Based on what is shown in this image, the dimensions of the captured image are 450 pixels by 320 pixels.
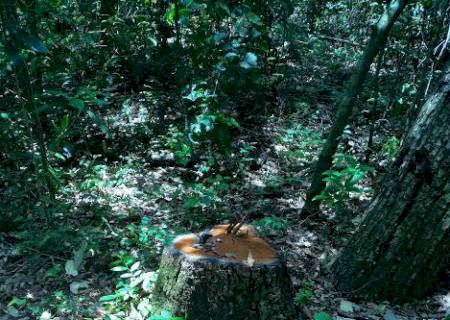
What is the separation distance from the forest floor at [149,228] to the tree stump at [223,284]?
29 cm

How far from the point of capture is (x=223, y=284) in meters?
2.89

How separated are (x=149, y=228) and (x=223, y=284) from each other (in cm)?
143

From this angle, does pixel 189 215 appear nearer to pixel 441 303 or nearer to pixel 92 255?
pixel 92 255

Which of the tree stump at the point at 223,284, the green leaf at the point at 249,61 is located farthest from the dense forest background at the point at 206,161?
the tree stump at the point at 223,284

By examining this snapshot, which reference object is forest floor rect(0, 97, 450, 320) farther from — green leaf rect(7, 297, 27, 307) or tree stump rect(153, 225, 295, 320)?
tree stump rect(153, 225, 295, 320)

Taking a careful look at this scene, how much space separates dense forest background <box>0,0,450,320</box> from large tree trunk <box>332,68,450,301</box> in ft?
0.04

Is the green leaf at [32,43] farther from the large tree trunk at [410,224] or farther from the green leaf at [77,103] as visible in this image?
the large tree trunk at [410,224]

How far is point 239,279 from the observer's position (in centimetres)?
289

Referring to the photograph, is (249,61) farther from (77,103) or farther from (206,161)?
(206,161)

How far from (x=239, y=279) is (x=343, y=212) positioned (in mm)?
2147

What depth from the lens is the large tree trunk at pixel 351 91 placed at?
3.87 metres

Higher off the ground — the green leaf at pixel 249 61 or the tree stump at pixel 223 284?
the green leaf at pixel 249 61

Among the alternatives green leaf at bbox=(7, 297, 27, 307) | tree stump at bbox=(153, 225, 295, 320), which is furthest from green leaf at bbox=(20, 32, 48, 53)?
green leaf at bbox=(7, 297, 27, 307)

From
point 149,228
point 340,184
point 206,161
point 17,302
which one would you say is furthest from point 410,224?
point 206,161
